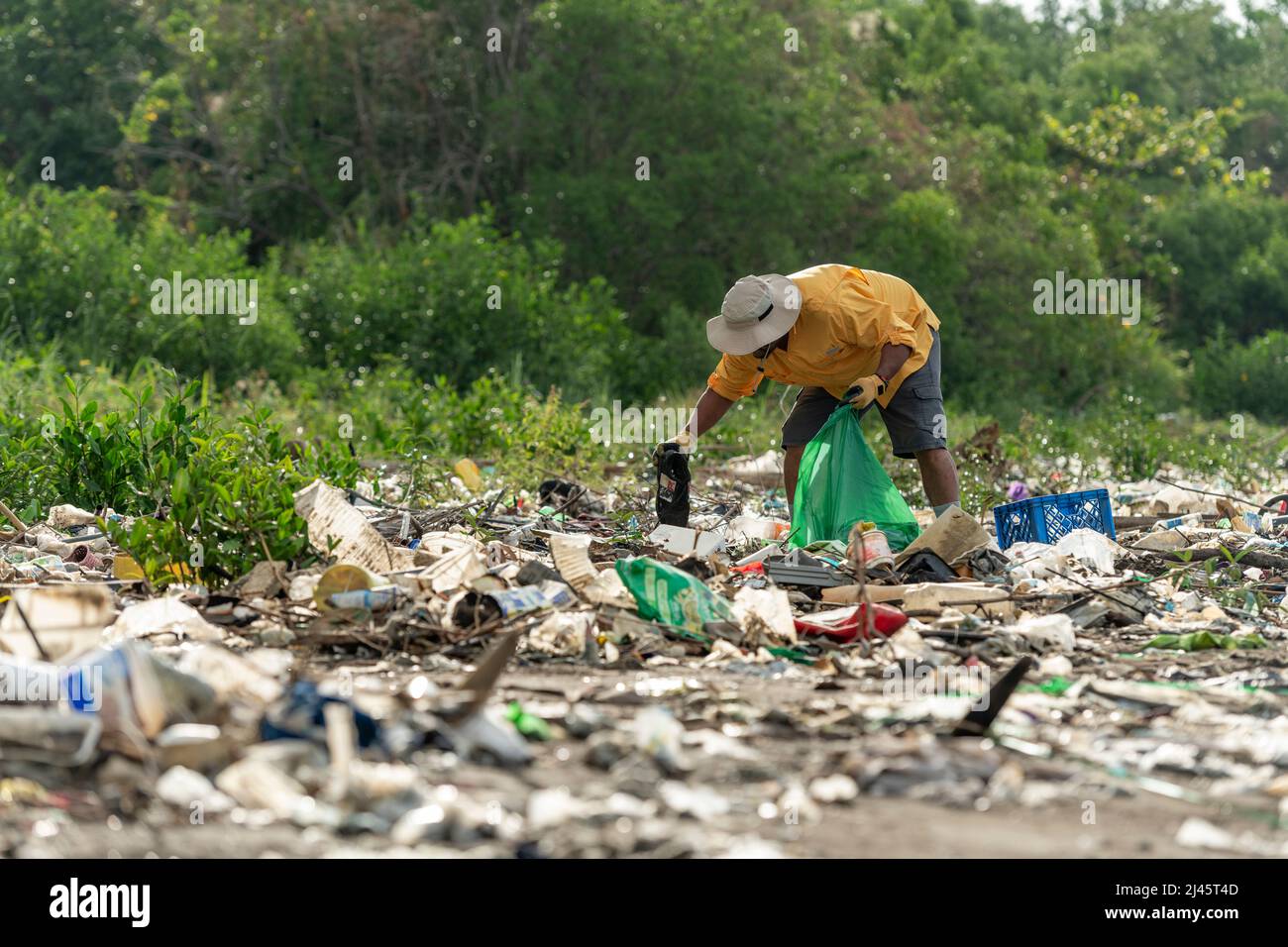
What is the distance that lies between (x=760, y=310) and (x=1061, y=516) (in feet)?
4.87

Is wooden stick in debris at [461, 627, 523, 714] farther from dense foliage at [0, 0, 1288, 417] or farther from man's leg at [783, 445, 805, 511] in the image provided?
dense foliage at [0, 0, 1288, 417]

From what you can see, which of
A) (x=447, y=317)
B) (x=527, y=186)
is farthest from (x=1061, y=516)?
(x=527, y=186)

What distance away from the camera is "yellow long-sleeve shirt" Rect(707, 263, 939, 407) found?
213 inches

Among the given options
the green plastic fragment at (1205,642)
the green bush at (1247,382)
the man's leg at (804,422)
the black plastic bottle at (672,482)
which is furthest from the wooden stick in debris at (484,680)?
the green bush at (1247,382)

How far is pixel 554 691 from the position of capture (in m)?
3.40

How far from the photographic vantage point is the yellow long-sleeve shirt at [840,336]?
540 cm

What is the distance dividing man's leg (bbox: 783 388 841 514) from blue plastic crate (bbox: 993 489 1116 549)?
0.82 metres

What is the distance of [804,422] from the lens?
5.93 m

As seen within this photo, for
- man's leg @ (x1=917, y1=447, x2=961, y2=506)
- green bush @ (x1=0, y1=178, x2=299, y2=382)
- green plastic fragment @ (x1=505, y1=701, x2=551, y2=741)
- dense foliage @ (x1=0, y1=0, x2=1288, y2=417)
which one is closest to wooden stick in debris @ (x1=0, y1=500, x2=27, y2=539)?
green plastic fragment @ (x1=505, y1=701, x2=551, y2=741)

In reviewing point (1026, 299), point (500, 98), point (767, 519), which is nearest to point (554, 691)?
point (767, 519)

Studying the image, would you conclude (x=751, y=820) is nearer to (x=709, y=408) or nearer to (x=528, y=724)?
(x=528, y=724)
